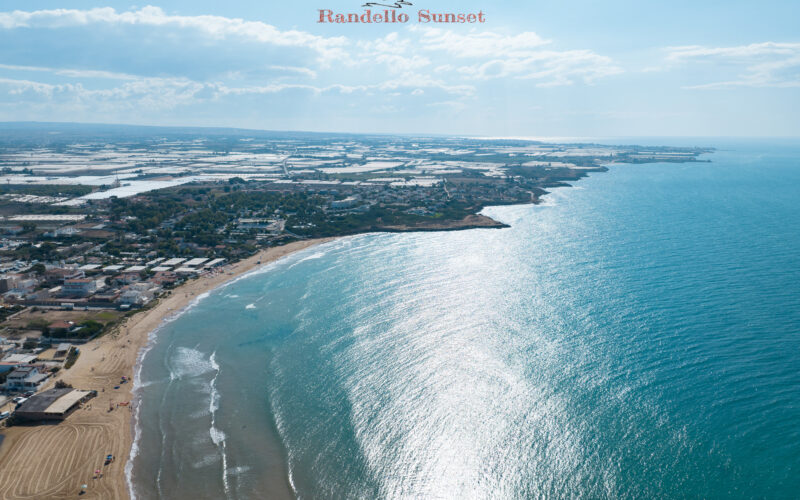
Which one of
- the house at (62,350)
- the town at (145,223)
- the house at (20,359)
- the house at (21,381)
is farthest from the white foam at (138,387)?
the house at (20,359)

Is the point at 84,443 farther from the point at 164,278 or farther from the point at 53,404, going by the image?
the point at 164,278

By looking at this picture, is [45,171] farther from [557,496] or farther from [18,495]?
[557,496]

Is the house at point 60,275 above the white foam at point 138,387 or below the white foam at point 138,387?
above

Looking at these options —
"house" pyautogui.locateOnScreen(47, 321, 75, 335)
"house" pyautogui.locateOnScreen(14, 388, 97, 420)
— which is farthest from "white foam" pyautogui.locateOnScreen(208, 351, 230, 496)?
"house" pyautogui.locateOnScreen(47, 321, 75, 335)

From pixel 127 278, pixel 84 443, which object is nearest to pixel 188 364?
pixel 84 443

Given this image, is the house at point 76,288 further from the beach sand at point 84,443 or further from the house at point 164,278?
the beach sand at point 84,443

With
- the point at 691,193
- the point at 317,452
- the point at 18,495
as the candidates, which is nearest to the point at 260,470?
the point at 317,452
